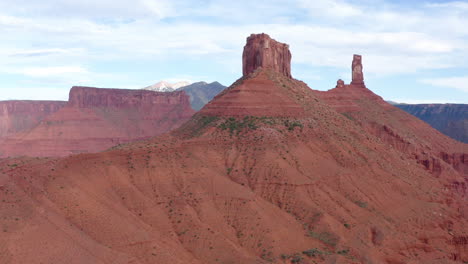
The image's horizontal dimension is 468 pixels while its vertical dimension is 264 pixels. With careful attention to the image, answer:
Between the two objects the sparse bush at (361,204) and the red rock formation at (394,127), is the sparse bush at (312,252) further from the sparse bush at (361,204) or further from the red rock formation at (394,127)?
the red rock formation at (394,127)

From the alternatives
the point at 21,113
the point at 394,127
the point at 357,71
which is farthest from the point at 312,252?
the point at 21,113

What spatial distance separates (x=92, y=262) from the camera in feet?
113

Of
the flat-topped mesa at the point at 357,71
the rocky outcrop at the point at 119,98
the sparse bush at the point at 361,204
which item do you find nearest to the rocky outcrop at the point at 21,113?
the rocky outcrop at the point at 119,98

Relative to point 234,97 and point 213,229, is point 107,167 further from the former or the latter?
point 234,97

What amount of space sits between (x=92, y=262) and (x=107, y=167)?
14.6m

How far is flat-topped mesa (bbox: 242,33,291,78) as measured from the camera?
74188mm

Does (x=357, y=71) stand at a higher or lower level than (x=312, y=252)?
higher

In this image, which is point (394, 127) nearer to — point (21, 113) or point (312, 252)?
point (312, 252)

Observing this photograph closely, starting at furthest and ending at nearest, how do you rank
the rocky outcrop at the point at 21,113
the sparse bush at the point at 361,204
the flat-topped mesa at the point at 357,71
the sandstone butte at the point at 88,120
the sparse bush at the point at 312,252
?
1. the rocky outcrop at the point at 21,113
2. the sandstone butte at the point at 88,120
3. the flat-topped mesa at the point at 357,71
4. the sparse bush at the point at 361,204
5. the sparse bush at the point at 312,252

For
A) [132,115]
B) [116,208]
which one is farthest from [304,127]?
[132,115]

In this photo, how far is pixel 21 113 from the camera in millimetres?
175500

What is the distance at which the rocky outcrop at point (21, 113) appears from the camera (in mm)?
171500

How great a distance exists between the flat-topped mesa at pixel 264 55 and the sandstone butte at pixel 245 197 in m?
0.33

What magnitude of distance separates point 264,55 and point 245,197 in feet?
102
